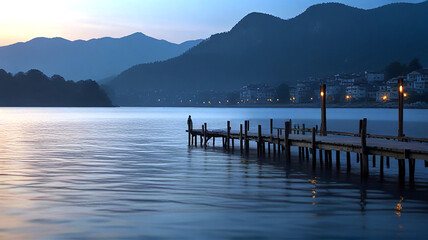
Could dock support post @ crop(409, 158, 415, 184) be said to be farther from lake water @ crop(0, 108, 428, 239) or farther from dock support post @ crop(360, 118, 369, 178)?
dock support post @ crop(360, 118, 369, 178)

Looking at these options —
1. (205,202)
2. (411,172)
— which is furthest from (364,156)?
(205,202)

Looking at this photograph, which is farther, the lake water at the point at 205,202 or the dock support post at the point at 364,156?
the dock support post at the point at 364,156

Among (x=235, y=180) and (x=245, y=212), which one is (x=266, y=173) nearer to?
(x=235, y=180)

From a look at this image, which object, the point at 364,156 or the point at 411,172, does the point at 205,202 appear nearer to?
the point at 364,156

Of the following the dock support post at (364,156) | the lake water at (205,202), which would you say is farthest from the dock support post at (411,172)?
the dock support post at (364,156)

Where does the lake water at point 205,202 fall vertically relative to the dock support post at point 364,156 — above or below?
below

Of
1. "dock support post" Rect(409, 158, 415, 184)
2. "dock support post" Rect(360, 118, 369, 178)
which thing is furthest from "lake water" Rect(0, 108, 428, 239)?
"dock support post" Rect(409, 158, 415, 184)

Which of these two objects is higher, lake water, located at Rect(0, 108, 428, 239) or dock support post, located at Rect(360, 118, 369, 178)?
dock support post, located at Rect(360, 118, 369, 178)

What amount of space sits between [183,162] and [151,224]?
17.9m

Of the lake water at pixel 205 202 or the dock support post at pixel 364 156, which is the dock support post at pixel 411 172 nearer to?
Answer: the lake water at pixel 205 202

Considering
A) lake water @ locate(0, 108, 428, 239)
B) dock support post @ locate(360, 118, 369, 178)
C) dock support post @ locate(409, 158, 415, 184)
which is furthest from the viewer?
dock support post @ locate(360, 118, 369, 178)

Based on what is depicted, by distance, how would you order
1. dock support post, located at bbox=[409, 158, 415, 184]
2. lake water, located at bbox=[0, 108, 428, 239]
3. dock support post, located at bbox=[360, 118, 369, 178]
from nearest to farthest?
lake water, located at bbox=[0, 108, 428, 239] < dock support post, located at bbox=[409, 158, 415, 184] < dock support post, located at bbox=[360, 118, 369, 178]

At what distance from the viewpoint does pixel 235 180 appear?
25734 millimetres

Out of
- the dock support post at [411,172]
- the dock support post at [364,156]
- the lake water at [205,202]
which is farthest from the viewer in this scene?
the dock support post at [364,156]
